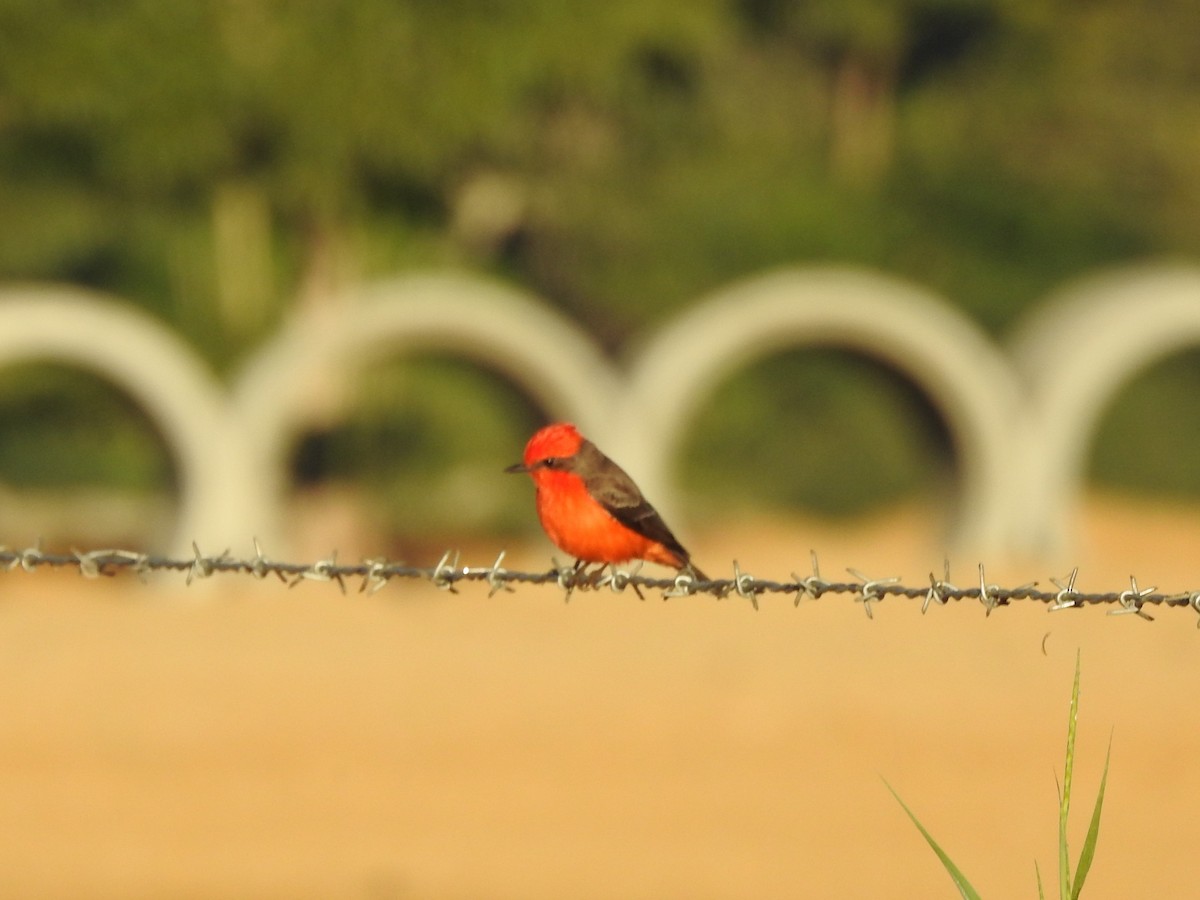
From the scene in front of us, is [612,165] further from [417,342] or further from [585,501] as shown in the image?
[585,501]

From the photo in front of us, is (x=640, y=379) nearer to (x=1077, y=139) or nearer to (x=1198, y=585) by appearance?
(x=1198, y=585)

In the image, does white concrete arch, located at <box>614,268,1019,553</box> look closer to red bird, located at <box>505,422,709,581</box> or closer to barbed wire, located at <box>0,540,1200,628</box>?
red bird, located at <box>505,422,709,581</box>

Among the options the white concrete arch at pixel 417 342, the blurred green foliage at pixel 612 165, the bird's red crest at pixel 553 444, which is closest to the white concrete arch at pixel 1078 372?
the blurred green foliage at pixel 612 165

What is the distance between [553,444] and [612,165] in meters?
18.6

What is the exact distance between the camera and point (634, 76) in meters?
20.9

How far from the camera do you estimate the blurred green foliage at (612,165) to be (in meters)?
18.0

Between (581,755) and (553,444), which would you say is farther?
(581,755)

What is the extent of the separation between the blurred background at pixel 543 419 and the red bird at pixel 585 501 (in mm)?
3570

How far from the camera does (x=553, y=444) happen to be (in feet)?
15.9

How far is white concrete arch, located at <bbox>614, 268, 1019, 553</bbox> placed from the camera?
48.5ft

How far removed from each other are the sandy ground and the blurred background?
0.04 m

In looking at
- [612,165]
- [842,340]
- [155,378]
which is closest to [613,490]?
[155,378]

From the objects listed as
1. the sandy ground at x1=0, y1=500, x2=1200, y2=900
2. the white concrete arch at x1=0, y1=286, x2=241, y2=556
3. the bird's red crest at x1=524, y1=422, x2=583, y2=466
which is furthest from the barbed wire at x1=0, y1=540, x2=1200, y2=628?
the white concrete arch at x1=0, y1=286, x2=241, y2=556

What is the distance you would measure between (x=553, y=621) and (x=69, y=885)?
6342mm
